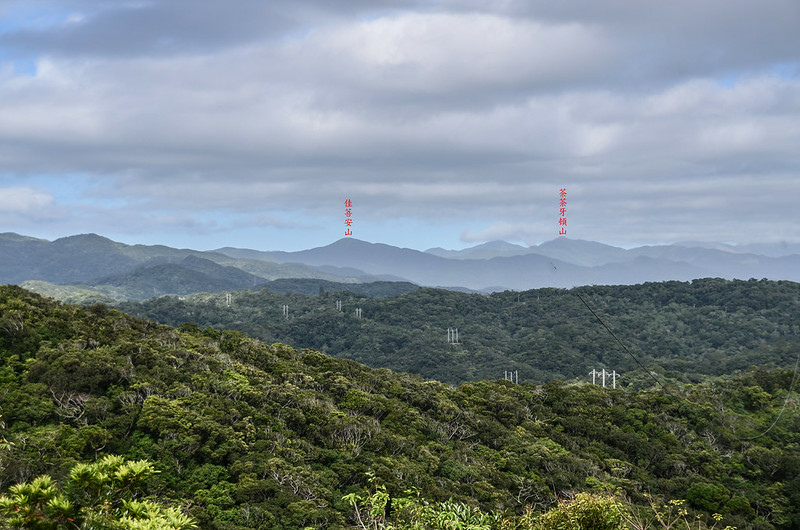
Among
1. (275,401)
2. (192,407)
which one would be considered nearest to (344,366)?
(275,401)

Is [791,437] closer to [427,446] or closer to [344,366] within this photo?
[427,446]

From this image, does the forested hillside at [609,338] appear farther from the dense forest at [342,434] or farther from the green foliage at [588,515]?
the green foliage at [588,515]

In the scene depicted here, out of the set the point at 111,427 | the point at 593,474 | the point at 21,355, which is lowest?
the point at 593,474

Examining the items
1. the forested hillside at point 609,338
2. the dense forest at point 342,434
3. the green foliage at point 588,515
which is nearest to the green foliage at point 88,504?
the dense forest at point 342,434

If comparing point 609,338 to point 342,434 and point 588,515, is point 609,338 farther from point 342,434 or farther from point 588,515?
point 588,515

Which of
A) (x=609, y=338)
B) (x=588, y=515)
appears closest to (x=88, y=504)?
(x=588, y=515)

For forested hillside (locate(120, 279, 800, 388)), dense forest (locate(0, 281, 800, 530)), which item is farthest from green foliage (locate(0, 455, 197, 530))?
forested hillside (locate(120, 279, 800, 388))

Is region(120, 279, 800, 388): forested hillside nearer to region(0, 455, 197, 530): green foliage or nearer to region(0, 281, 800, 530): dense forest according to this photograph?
region(0, 281, 800, 530): dense forest

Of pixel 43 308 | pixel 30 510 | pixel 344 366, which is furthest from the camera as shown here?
pixel 344 366

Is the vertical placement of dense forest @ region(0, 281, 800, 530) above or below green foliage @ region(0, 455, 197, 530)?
below
